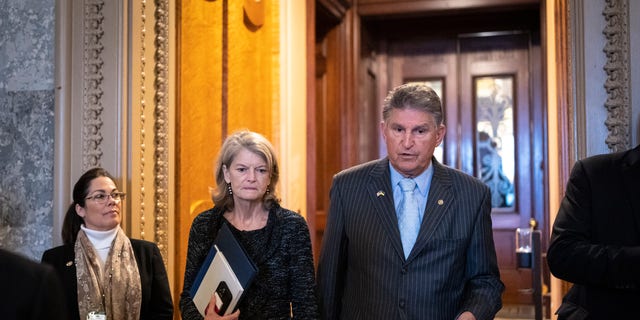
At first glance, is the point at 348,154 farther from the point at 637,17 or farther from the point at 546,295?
the point at 637,17

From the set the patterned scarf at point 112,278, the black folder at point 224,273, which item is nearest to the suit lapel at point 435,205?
the black folder at point 224,273

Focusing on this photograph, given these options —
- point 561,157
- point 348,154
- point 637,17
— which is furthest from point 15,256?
point 348,154

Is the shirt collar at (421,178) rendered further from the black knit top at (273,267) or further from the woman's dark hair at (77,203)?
the woman's dark hair at (77,203)

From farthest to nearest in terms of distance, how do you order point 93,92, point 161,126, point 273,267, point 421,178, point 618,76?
point 161,126, point 93,92, point 618,76, point 273,267, point 421,178

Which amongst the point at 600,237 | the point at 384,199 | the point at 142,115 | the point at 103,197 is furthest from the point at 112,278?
the point at 600,237

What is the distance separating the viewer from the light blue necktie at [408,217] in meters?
2.42

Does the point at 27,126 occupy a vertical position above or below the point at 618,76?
below

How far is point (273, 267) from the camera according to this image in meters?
2.69

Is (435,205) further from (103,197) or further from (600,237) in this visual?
(103,197)

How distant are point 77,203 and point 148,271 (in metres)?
0.42

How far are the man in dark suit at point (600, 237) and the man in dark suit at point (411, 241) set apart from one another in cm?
27

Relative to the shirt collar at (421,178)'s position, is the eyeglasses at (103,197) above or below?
below

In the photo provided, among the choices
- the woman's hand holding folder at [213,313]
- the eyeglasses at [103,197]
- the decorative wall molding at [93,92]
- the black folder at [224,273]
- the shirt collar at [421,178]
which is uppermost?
the decorative wall molding at [93,92]

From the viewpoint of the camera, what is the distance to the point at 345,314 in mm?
2498
